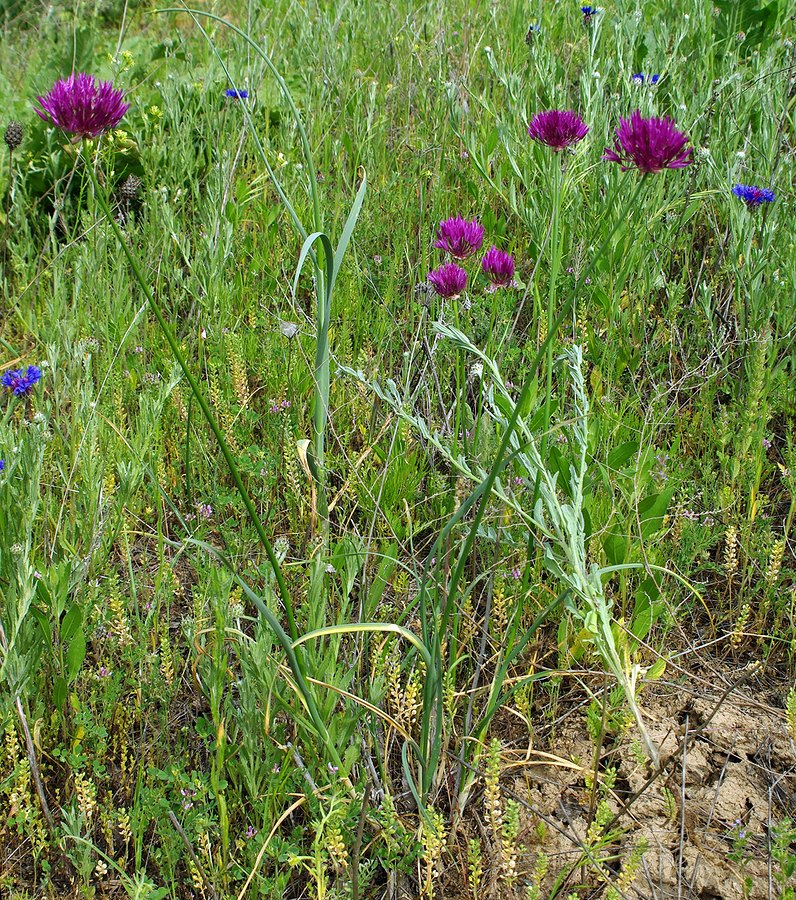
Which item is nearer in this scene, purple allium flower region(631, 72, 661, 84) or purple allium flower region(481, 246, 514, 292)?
purple allium flower region(481, 246, 514, 292)

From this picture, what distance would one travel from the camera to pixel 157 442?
2.05 metres

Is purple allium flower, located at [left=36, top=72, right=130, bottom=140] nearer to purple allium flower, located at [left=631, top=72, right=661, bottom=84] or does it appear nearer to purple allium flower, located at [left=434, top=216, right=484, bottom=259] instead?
purple allium flower, located at [left=434, top=216, right=484, bottom=259]

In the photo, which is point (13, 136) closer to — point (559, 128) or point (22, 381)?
point (22, 381)

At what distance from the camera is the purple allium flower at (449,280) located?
1.75m

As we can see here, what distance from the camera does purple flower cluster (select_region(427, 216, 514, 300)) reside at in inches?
68.4

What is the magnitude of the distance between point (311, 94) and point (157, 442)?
6.39 ft

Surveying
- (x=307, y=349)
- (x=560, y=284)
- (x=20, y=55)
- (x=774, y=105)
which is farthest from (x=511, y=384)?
(x=20, y=55)

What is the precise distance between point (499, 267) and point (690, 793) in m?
1.05

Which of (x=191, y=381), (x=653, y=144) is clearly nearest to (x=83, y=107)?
(x=191, y=381)

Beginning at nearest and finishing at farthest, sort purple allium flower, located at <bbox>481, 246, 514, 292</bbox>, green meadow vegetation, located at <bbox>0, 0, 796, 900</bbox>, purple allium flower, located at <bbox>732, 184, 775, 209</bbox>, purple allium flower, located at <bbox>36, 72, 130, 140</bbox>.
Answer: purple allium flower, located at <bbox>36, 72, 130, 140</bbox>
green meadow vegetation, located at <bbox>0, 0, 796, 900</bbox>
purple allium flower, located at <bbox>481, 246, 514, 292</bbox>
purple allium flower, located at <bbox>732, 184, 775, 209</bbox>

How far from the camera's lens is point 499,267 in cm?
174

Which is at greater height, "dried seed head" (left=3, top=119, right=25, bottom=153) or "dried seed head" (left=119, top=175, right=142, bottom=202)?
"dried seed head" (left=3, top=119, right=25, bottom=153)

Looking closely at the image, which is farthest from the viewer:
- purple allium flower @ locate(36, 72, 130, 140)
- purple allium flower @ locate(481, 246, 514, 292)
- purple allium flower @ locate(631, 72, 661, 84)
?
purple allium flower @ locate(631, 72, 661, 84)

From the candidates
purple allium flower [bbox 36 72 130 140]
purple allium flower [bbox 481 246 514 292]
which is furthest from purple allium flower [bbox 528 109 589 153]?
purple allium flower [bbox 36 72 130 140]
